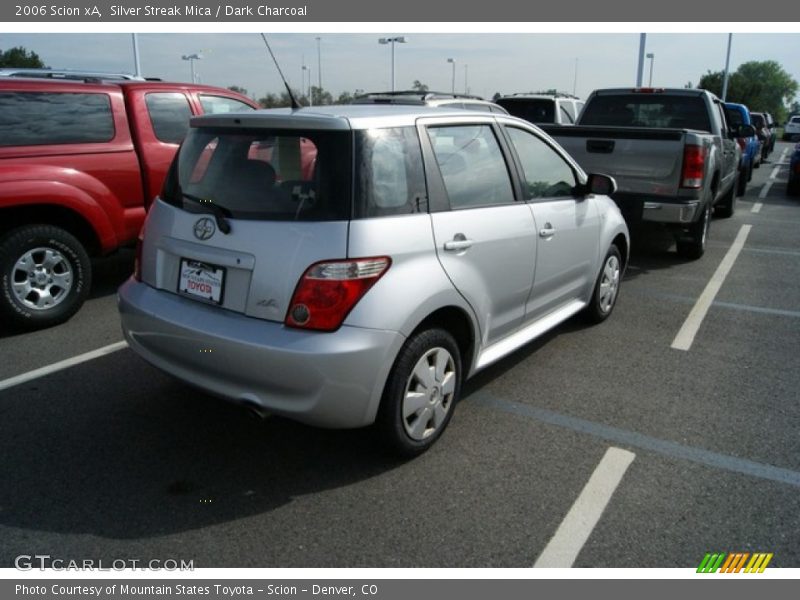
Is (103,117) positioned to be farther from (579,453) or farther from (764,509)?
(764,509)

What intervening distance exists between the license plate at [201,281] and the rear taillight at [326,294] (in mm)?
441

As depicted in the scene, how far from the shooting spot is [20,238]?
196 inches

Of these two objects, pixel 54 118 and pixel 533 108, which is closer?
pixel 54 118

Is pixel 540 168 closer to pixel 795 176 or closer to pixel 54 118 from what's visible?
pixel 54 118

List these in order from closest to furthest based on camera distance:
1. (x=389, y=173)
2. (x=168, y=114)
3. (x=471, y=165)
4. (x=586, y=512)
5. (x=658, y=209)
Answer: (x=586, y=512) < (x=389, y=173) < (x=471, y=165) < (x=168, y=114) < (x=658, y=209)

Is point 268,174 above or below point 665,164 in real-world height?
above

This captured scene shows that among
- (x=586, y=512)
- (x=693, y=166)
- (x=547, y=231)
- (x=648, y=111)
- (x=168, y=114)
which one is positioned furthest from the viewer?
(x=648, y=111)

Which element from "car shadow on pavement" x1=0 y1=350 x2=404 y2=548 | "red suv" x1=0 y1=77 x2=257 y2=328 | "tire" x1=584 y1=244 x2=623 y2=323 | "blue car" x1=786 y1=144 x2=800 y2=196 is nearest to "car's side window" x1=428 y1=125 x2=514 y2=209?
"car shadow on pavement" x1=0 y1=350 x2=404 y2=548

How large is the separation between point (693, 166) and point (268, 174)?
5.25 meters

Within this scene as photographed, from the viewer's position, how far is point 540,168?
4262 millimetres

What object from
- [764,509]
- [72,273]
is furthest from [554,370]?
[72,273]

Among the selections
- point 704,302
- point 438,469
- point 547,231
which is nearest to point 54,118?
point 547,231

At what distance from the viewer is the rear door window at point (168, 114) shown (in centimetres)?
603

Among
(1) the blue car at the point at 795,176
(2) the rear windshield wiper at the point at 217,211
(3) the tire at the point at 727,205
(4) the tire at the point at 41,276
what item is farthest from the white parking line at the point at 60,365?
(1) the blue car at the point at 795,176
